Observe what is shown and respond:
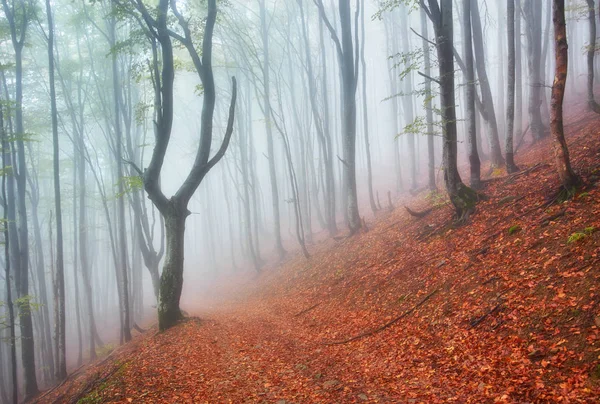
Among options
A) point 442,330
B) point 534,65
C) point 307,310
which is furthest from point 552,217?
point 534,65

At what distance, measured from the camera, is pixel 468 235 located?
8023 millimetres

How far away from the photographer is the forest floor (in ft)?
13.8

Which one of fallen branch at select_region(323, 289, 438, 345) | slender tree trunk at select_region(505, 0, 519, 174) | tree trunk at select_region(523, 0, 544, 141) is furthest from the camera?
tree trunk at select_region(523, 0, 544, 141)

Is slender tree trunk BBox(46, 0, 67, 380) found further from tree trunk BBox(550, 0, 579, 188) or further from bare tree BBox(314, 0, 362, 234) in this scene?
tree trunk BBox(550, 0, 579, 188)

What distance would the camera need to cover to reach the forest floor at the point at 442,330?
4.20m

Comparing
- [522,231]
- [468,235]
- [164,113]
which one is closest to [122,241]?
[164,113]

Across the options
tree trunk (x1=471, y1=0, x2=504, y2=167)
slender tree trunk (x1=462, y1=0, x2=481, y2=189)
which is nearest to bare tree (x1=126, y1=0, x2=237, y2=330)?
slender tree trunk (x1=462, y1=0, x2=481, y2=189)

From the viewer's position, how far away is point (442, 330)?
5668mm

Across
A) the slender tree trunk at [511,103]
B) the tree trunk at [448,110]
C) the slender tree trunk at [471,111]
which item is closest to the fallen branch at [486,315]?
the tree trunk at [448,110]

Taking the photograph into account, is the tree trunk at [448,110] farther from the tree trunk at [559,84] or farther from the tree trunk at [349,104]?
the tree trunk at [349,104]

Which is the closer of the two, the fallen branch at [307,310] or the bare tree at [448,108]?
the bare tree at [448,108]

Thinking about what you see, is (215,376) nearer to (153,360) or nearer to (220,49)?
(153,360)

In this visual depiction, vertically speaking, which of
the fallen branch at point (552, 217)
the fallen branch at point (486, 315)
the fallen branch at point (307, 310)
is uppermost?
the fallen branch at point (552, 217)

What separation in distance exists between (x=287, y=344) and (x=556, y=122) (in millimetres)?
6903
